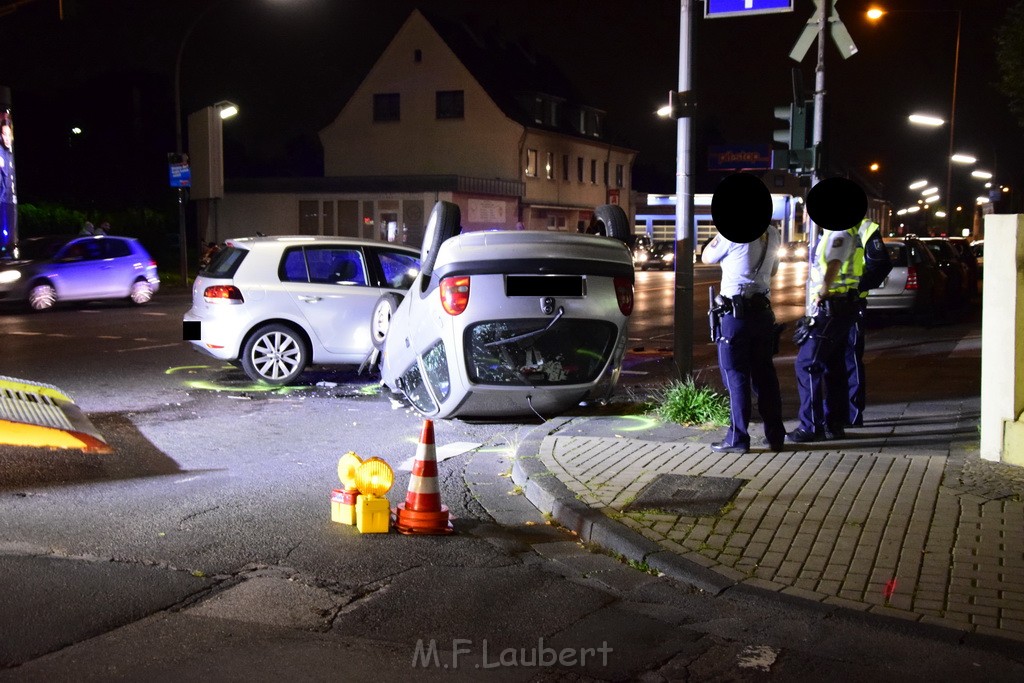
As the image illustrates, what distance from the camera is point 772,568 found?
5.61 m

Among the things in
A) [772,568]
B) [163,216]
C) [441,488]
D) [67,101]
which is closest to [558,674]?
[772,568]

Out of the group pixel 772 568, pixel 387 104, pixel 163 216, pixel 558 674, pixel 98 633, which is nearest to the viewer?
pixel 558 674

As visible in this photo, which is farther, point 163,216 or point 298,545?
point 163,216

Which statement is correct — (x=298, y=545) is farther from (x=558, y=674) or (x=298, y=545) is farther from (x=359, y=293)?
(x=359, y=293)

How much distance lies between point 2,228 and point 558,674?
852 inches

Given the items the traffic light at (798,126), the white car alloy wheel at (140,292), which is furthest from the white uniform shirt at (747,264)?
the white car alloy wheel at (140,292)

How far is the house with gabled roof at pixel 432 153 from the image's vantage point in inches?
1925

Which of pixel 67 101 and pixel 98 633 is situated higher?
pixel 67 101

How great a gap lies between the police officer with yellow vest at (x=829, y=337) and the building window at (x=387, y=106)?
47.6 meters

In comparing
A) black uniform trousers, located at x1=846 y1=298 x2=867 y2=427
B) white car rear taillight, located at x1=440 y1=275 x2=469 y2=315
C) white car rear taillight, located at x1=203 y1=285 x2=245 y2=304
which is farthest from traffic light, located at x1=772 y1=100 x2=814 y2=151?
white car rear taillight, located at x1=203 y1=285 x2=245 y2=304

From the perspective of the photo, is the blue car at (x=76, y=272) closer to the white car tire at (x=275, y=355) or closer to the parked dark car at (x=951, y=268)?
the white car tire at (x=275, y=355)

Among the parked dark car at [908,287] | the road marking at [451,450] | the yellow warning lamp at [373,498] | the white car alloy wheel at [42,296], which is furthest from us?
the white car alloy wheel at [42,296]

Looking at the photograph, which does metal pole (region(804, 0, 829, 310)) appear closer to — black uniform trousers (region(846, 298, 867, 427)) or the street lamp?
black uniform trousers (region(846, 298, 867, 427))

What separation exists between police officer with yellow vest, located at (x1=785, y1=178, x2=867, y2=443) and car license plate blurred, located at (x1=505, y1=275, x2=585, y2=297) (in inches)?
73.6
